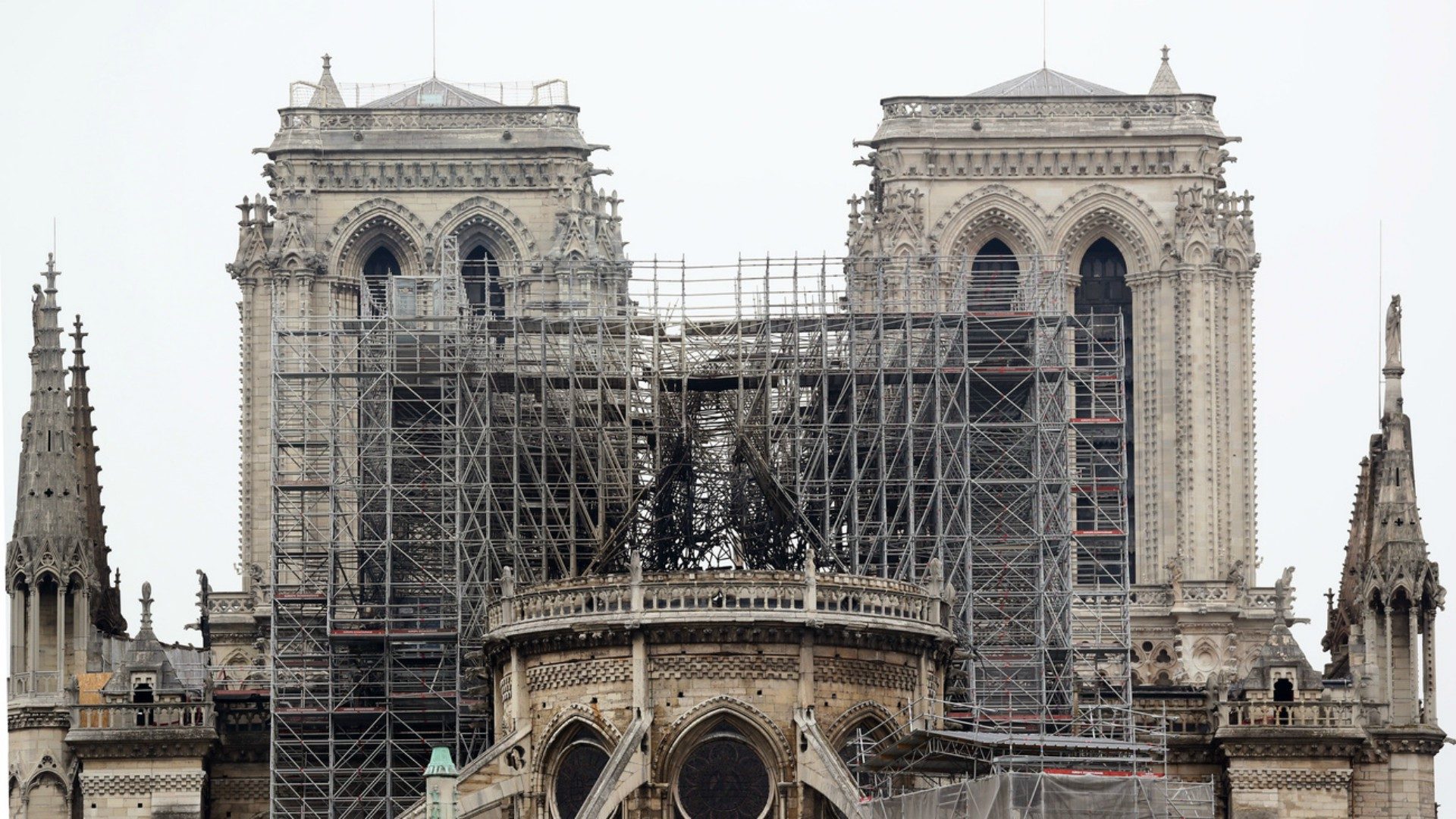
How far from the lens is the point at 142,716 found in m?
107

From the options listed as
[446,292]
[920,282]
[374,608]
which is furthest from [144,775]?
[920,282]

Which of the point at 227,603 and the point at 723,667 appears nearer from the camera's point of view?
the point at 723,667

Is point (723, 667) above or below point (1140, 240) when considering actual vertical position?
below

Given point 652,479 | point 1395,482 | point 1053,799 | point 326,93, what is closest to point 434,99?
point 326,93

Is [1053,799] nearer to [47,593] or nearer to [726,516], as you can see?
[726,516]

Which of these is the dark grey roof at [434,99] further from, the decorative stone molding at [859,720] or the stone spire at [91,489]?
the decorative stone molding at [859,720]

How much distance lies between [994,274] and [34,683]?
982 inches

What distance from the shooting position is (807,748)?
9281cm

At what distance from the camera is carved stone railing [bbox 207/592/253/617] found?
118 m

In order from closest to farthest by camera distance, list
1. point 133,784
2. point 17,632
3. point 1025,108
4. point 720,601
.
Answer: point 720,601 < point 133,784 < point 17,632 < point 1025,108

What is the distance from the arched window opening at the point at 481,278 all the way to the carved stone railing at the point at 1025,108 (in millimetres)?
10865

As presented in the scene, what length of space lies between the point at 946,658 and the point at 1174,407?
25.0 m

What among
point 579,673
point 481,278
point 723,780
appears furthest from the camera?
point 481,278

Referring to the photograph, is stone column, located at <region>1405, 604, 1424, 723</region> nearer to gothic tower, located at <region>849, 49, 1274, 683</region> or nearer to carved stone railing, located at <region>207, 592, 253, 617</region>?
gothic tower, located at <region>849, 49, 1274, 683</region>
